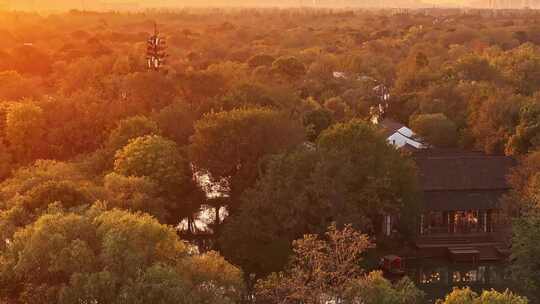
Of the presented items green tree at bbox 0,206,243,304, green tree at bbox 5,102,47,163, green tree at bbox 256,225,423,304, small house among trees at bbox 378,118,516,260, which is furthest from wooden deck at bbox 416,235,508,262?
green tree at bbox 5,102,47,163

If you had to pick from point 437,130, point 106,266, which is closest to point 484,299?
point 106,266

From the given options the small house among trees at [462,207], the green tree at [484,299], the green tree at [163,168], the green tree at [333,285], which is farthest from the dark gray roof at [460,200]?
the green tree at [484,299]

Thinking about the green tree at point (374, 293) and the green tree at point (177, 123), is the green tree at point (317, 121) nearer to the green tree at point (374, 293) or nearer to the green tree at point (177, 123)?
the green tree at point (177, 123)

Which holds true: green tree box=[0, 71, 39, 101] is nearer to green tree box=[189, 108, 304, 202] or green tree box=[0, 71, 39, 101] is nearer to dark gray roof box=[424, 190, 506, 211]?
green tree box=[189, 108, 304, 202]

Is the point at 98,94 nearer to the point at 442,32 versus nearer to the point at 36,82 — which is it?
the point at 36,82

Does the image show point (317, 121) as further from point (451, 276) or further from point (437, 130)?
point (451, 276)

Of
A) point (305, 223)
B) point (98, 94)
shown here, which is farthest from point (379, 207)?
point (98, 94)
